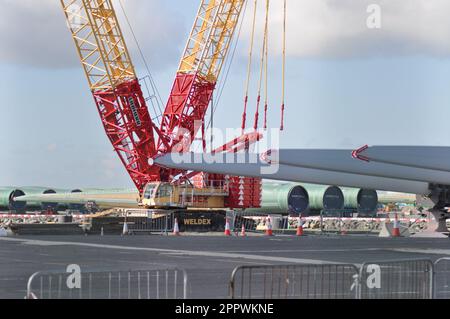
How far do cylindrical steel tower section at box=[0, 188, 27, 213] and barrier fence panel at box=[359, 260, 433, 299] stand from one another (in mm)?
98038

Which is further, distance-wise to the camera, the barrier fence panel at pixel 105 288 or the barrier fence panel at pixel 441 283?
the barrier fence panel at pixel 441 283

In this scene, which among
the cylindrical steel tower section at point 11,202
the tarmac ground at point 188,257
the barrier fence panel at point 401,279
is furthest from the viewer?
the cylindrical steel tower section at point 11,202

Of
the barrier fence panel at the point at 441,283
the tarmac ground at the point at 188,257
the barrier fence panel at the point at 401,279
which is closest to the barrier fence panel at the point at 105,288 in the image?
the tarmac ground at the point at 188,257

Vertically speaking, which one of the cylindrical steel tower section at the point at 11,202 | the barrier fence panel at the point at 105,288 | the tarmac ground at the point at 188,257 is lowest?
the cylindrical steel tower section at the point at 11,202

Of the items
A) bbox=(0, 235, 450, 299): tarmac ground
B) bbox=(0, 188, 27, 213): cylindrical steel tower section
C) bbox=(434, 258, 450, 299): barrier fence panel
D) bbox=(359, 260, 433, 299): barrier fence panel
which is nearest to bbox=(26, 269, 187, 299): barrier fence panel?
bbox=(0, 235, 450, 299): tarmac ground

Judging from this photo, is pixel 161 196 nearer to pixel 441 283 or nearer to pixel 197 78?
pixel 197 78

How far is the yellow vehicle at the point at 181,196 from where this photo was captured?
65.9 metres

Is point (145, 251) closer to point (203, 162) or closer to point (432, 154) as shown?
point (432, 154)

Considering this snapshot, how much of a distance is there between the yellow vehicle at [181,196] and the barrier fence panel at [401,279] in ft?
164

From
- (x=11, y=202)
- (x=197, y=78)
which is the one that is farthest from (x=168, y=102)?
(x=11, y=202)

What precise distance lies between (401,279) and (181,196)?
50660 mm

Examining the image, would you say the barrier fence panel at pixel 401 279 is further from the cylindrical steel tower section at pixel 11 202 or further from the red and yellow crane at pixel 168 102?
the cylindrical steel tower section at pixel 11 202
